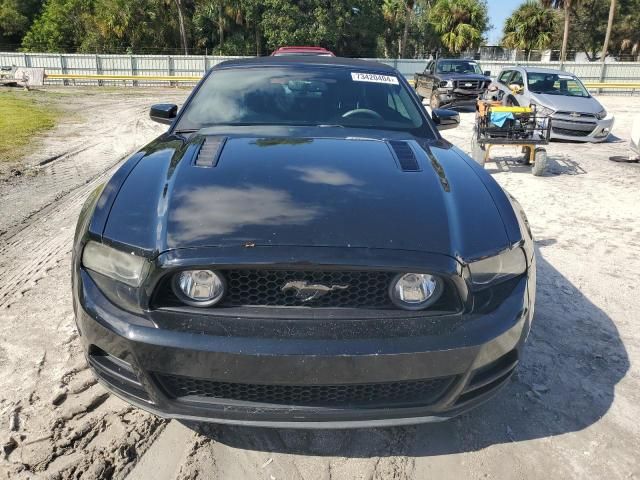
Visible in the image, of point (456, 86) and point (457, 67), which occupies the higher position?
point (457, 67)

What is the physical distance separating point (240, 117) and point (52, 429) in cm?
198

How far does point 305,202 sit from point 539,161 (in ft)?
21.2

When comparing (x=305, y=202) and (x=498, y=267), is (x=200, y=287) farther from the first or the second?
(x=498, y=267)

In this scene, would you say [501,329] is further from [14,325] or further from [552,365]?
[14,325]

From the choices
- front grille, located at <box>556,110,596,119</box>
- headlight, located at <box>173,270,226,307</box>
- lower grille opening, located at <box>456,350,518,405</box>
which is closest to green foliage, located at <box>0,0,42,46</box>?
front grille, located at <box>556,110,596,119</box>

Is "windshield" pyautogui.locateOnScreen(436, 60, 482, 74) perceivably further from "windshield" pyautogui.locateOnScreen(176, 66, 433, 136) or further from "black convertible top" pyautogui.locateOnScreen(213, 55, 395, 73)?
"windshield" pyautogui.locateOnScreen(176, 66, 433, 136)

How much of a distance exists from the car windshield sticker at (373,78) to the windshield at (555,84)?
9.54 m

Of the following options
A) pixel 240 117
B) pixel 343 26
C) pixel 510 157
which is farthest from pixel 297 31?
pixel 240 117

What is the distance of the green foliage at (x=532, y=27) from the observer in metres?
37.5

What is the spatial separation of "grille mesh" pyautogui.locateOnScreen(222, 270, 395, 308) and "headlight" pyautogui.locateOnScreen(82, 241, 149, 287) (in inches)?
12.3

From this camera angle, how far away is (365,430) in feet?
7.68

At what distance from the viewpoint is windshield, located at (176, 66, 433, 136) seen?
326cm

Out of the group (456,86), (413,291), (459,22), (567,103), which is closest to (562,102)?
(567,103)

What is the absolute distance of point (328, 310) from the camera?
187cm
